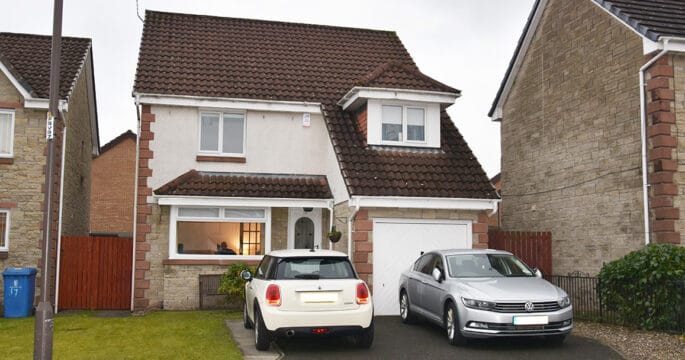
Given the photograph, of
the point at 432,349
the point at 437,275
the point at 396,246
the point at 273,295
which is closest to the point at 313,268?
the point at 273,295

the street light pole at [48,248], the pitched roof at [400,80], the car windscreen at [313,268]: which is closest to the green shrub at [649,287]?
the car windscreen at [313,268]

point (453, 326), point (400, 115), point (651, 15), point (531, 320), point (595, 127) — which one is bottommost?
point (453, 326)

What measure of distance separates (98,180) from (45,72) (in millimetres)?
19021

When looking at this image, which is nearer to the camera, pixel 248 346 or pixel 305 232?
pixel 248 346

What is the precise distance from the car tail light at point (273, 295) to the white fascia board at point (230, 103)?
27.9 ft

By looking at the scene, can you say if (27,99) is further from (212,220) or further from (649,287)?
(649,287)

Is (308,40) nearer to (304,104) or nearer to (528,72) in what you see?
(304,104)

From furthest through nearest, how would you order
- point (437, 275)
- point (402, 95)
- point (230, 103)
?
1. point (230, 103)
2. point (402, 95)
3. point (437, 275)

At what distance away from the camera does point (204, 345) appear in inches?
442

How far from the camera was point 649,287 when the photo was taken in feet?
39.5

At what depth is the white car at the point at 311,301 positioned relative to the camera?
33.4 ft

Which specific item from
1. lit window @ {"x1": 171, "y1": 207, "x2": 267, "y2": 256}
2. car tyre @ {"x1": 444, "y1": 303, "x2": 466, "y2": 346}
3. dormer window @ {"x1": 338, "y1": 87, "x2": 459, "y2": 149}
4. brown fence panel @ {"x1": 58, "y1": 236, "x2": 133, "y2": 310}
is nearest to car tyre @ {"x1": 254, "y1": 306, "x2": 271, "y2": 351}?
car tyre @ {"x1": 444, "y1": 303, "x2": 466, "y2": 346}

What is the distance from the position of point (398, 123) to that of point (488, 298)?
773 cm

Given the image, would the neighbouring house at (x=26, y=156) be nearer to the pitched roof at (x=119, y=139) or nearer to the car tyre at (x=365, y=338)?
the car tyre at (x=365, y=338)
